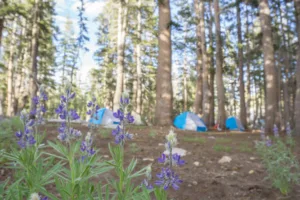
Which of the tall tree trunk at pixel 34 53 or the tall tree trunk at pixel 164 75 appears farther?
the tall tree trunk at pixel 34 53

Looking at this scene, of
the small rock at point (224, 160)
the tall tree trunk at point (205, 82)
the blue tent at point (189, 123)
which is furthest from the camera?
the tall tree trunk at point (205, 82)

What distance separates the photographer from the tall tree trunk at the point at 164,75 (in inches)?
400

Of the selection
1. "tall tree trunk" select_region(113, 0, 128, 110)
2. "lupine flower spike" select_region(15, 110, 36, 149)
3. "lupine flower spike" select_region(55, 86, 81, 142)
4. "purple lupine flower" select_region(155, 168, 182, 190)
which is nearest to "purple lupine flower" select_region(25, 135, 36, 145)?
"lupine flower spike" select_region(15, 110, 36, 149)

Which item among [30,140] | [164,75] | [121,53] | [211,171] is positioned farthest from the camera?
[121,53]

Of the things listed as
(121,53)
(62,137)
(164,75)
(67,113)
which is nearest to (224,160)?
(62,137)

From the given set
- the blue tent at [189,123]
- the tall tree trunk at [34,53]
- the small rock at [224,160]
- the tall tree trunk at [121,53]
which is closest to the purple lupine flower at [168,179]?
the small rock at [224,160]

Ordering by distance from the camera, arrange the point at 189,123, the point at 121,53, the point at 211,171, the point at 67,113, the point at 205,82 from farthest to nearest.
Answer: the point at 205,82
the point at 121,53
the point at 189,123
the point at 211,171
the point at 67,113

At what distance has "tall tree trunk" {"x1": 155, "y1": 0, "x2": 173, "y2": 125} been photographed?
1015cm

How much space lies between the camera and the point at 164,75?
10219 mm

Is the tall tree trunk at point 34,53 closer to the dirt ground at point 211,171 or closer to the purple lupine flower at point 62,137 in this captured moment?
the dirt ground at point 211,171

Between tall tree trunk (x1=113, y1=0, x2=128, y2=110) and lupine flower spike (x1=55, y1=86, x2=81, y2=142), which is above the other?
tall tree trunk (x1=113, y1=0, x2=128, y2=110)

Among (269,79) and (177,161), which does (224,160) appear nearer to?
(177,161)

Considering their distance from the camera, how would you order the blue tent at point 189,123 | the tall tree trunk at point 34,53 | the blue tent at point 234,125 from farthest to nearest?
1. the blue tent at point 234,125
2. the blue tent at point 189,123
3. the tall tree trunk at point 34,53

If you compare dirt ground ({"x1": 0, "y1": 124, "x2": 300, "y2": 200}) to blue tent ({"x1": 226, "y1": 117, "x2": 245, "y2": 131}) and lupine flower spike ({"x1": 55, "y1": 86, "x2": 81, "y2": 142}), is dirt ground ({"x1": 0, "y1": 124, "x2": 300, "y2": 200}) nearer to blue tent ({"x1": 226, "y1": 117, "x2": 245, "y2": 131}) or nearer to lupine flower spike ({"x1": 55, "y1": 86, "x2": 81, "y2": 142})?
lupine flower spike ({"x1": 55, "y1": 86, "x2": 81, "y2": 142})
